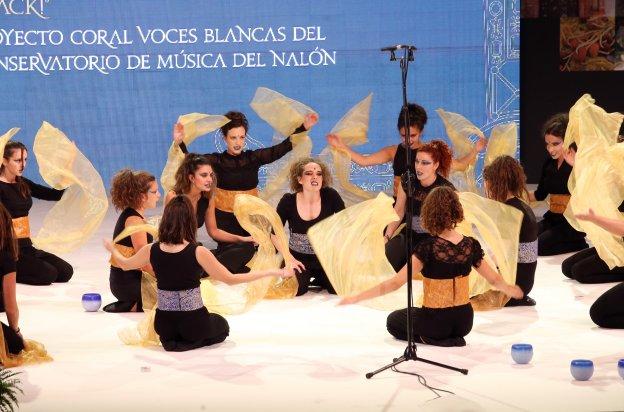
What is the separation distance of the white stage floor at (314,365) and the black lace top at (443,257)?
417 millimetres

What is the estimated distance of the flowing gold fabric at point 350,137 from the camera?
332 inches

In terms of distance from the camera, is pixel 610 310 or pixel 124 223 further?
pixel 124 223

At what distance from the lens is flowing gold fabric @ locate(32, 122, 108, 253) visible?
7461mm

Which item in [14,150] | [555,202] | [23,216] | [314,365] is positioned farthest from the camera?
[555,202]

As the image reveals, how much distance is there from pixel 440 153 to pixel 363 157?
145 centimetres

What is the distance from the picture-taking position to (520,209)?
6.69 meters

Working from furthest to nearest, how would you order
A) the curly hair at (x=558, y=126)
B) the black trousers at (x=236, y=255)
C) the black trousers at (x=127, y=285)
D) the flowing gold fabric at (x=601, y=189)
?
the curly hair at (x=558, y=126) → the black trousers at (x=236, y=255) → the black trousers at (x=127, y=285) → the flowing gold fabric at (x=601, y=189)

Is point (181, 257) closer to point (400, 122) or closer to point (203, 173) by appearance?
point (203, 173)

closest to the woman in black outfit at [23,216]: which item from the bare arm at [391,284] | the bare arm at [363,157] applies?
the bare arm at [363,157]

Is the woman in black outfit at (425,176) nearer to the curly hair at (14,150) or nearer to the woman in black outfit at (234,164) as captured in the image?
the woman in black outfit at (234,164)

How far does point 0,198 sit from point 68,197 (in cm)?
50

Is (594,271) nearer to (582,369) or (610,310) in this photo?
(610,310)

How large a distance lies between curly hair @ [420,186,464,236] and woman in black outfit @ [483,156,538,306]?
120 centimetres

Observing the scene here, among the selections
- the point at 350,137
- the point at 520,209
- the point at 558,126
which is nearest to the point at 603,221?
the point at 520,209
